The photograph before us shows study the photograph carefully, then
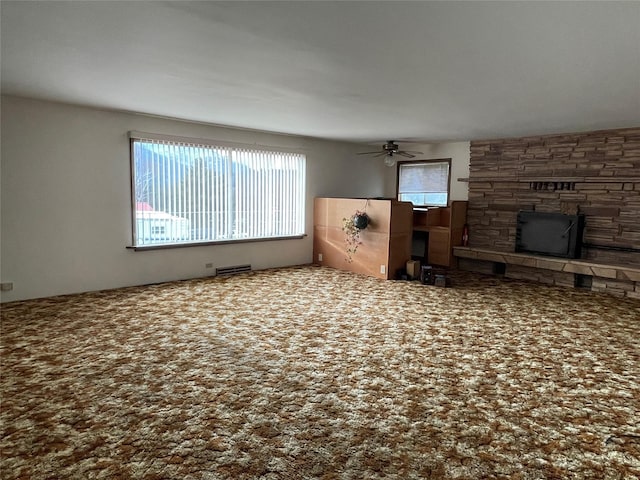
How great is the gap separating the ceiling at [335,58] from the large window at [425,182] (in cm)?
302

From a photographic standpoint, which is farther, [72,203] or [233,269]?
[233,269]

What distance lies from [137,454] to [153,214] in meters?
4.15

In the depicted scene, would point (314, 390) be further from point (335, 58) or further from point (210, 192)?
point (210, 192)

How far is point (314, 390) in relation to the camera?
2.94m

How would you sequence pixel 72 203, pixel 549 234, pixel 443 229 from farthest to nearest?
1. pixel 443 229
2. pixel 549 234
3. pixel 72 203

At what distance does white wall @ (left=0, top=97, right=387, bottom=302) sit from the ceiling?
0.39 meters

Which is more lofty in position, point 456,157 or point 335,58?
point 335,58

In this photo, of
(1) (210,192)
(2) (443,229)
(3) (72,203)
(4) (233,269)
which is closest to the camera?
(3) (72,203)

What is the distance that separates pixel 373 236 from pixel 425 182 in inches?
96.0

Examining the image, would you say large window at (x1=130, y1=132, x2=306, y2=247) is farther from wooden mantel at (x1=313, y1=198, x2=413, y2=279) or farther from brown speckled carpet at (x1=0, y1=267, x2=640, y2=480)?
brown speckled carpet at (x1=0, y1=267, x2=640, y2=480)

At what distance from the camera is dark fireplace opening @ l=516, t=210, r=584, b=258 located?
6.27 metres

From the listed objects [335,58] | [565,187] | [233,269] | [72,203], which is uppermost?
[335,58]

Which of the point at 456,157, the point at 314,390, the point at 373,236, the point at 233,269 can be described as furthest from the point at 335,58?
the point at 456,157

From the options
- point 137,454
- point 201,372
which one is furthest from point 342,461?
point 201,372
